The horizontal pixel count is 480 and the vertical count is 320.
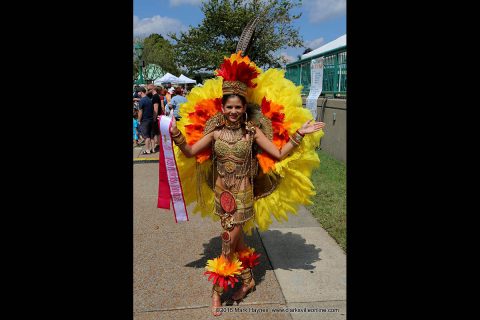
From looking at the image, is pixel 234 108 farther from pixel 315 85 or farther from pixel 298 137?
pixel 315 85

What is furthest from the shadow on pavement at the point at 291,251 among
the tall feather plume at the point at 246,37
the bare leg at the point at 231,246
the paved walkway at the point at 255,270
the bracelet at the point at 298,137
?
the tall feather plume at the point at 246,37

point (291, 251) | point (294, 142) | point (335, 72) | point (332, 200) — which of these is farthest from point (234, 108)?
point (335, 72)

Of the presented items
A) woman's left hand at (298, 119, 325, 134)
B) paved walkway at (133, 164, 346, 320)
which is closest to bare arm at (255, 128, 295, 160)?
woman's left hand at (298, 119, 325, 134)

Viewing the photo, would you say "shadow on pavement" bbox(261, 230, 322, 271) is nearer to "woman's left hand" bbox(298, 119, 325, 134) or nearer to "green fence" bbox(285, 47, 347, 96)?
"woman's left hand" bbox(298, 119, 325, 134)

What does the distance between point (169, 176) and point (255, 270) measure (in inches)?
58.9

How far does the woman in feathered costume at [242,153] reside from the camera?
3.12 m

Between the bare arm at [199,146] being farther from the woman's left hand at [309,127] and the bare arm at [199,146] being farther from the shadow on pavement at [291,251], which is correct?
the shadow on pavement at [291,251]

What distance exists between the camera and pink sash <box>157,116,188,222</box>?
3037 mm
